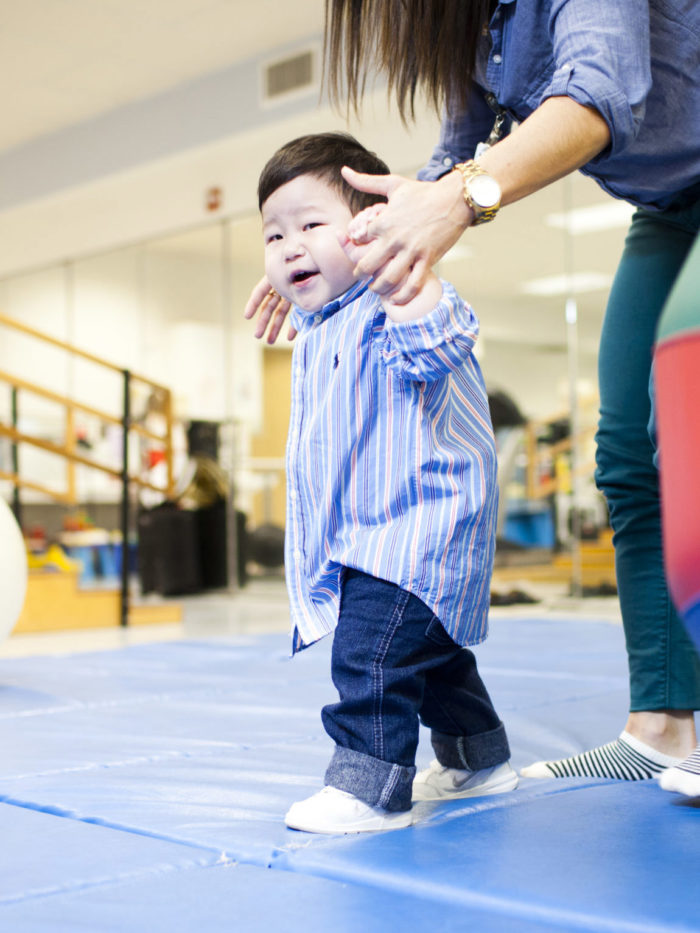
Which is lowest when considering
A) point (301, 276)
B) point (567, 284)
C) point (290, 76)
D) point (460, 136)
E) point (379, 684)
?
point (379, 684)

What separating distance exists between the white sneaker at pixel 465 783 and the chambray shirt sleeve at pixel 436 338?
1.60ft

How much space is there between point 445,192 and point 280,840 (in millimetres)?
645

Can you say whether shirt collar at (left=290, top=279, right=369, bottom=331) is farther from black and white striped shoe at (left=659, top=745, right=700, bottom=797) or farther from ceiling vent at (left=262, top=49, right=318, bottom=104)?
ceiling vent at (left=262, top=49, right=318, bottom=104)

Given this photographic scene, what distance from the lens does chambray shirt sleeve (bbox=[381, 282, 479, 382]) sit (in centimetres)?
104

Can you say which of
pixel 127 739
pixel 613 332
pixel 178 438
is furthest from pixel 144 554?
pixel 613 332

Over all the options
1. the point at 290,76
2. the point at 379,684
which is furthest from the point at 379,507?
the point at 290,76

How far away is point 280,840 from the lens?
105cm

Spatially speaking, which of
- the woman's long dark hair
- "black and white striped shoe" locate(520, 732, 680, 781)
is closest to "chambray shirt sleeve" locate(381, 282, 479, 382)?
the woman's long dark hair

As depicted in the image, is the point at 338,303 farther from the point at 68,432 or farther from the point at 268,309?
the point at 68,432

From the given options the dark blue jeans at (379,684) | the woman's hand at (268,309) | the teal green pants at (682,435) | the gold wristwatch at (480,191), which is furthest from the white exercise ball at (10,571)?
the teal green pants at (682,435)

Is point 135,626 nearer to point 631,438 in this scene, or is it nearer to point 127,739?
point 127,739

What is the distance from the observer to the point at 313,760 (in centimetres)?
147

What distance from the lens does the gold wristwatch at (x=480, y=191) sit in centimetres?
98

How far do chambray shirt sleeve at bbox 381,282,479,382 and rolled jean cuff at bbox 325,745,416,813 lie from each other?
0.40m
